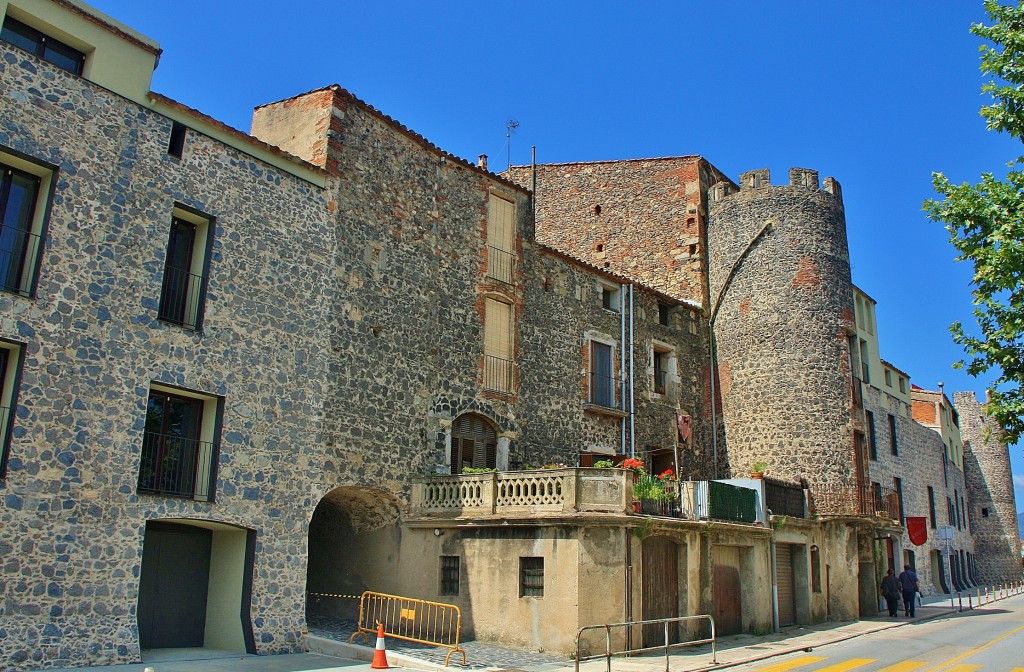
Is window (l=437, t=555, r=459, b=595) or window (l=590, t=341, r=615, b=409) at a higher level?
window (l=590, t=341, r=615, b=409)

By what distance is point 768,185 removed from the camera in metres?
29.8

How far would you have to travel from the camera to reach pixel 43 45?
14656mm

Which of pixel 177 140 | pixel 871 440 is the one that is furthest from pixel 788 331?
pixel 177 140

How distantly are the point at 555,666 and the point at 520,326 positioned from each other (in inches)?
401

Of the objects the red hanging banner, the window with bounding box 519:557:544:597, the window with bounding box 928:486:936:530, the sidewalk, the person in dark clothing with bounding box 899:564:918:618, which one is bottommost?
the sidewalk

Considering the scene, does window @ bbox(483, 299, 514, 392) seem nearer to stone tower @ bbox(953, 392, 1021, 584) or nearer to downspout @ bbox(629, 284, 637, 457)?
downspout @ bbox(629, 284, 637, 457)

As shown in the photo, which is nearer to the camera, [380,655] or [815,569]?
[380,655]

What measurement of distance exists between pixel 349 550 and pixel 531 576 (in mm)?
5557

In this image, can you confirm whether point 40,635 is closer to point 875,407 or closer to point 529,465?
point 529,465

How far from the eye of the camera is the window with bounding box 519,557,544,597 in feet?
59.2

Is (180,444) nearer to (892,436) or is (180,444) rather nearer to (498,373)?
(498,373)

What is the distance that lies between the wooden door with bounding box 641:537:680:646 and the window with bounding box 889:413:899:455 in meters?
21.4

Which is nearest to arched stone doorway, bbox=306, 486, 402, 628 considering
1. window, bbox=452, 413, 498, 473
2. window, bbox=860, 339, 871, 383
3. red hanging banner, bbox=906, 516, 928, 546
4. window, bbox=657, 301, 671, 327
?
window, bbox=452, 413, 498, 473

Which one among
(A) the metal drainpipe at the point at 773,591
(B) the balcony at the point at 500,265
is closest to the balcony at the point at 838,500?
(A) the metal drainpipe at the point at 773,591
